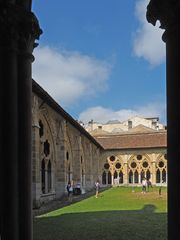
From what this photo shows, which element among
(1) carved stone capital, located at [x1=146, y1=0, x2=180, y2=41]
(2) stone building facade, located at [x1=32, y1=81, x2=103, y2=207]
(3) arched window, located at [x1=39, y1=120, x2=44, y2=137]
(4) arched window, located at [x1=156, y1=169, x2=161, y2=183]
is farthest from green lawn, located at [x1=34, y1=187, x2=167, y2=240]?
(4) arched window, located at [x1=156, y1=169, x2=161, y2=183]

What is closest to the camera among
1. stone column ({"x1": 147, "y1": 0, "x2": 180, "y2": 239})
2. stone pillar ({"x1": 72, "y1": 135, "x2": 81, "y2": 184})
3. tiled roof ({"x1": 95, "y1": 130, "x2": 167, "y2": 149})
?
stone column ({"x1": 147, "y1": 0, "x2": 180, "y2": 239})

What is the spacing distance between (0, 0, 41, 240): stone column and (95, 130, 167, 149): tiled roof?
4013 centimetres

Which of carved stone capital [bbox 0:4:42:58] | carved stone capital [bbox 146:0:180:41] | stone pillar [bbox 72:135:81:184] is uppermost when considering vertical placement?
carved stone capital [bbox 0:4:42:58]

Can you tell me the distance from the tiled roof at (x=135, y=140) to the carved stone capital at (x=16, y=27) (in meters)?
40.1

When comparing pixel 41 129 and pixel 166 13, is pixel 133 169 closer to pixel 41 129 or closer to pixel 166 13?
pixel 41 129

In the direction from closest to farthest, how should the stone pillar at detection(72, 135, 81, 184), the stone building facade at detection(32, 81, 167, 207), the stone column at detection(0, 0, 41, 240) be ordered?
1. the stone column at detection(0, 0, 41, 240)
2. the stone building facade at detection(32, 81, 167, 207)
3. the stone pillar at detection(72, 135, 81, 184)

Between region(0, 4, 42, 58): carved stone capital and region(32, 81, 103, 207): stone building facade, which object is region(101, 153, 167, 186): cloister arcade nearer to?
region(32, 81, 103, 207): stone building facade

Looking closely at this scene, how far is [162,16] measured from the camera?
3.45 meters

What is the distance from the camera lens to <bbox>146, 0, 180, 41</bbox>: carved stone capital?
10.9ft

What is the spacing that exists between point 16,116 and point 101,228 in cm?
642

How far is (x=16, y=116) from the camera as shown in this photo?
4.50m

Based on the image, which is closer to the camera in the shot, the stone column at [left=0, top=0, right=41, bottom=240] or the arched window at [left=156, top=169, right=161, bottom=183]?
the stone column at [left=0, top=0, right=41, bottom=240]

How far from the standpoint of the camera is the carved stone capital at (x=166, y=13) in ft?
10.9

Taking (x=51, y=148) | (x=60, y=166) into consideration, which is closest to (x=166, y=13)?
(x=51, y=148)
